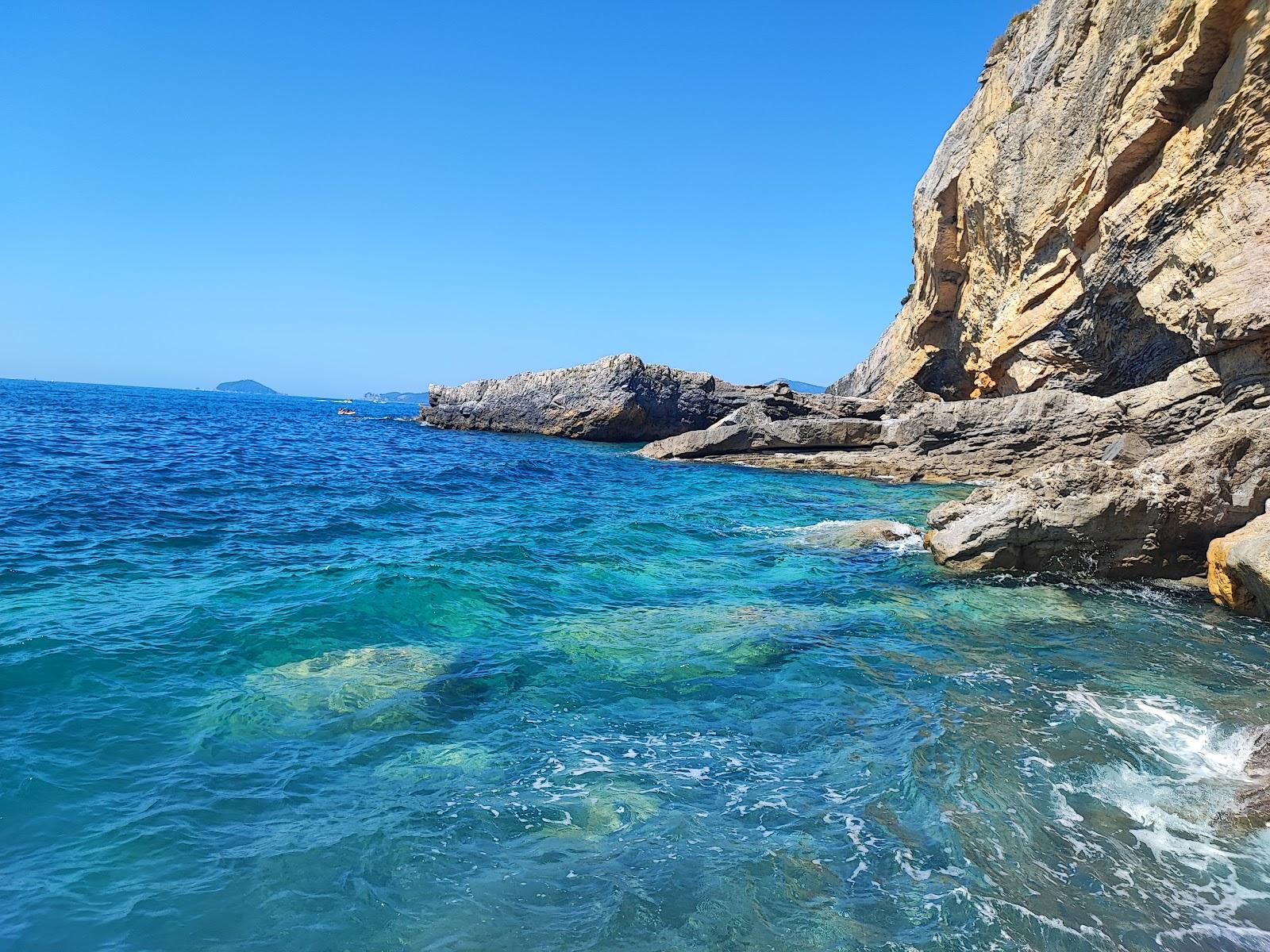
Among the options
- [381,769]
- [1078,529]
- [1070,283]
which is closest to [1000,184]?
[1070,283]

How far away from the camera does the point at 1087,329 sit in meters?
22.8

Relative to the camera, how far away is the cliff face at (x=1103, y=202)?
50.6 ft

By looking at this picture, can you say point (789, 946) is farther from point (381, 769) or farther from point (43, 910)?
point (43, 910)

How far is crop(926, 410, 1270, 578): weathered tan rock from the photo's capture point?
10.6m

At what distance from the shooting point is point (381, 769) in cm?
543

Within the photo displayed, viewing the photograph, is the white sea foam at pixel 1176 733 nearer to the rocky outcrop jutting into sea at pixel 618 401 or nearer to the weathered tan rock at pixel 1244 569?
the weathered tan rock at pixel 1244 569

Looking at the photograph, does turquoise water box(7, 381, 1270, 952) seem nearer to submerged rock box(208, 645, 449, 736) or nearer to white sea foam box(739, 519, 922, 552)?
submerged rock box(208, 645, 449, 736)

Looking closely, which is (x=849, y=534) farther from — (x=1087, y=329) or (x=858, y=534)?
(x=1087, y=329)

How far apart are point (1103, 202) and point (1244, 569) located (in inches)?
642

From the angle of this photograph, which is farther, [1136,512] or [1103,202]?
[1103,202]

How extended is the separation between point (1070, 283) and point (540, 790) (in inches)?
970

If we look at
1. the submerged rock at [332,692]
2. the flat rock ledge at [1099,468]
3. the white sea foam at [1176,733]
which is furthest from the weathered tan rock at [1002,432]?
the submerged rock at [332,692]

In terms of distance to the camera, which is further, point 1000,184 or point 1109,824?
point 1000,184

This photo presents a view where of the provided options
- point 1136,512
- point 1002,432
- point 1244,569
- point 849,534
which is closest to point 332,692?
point 849,534
